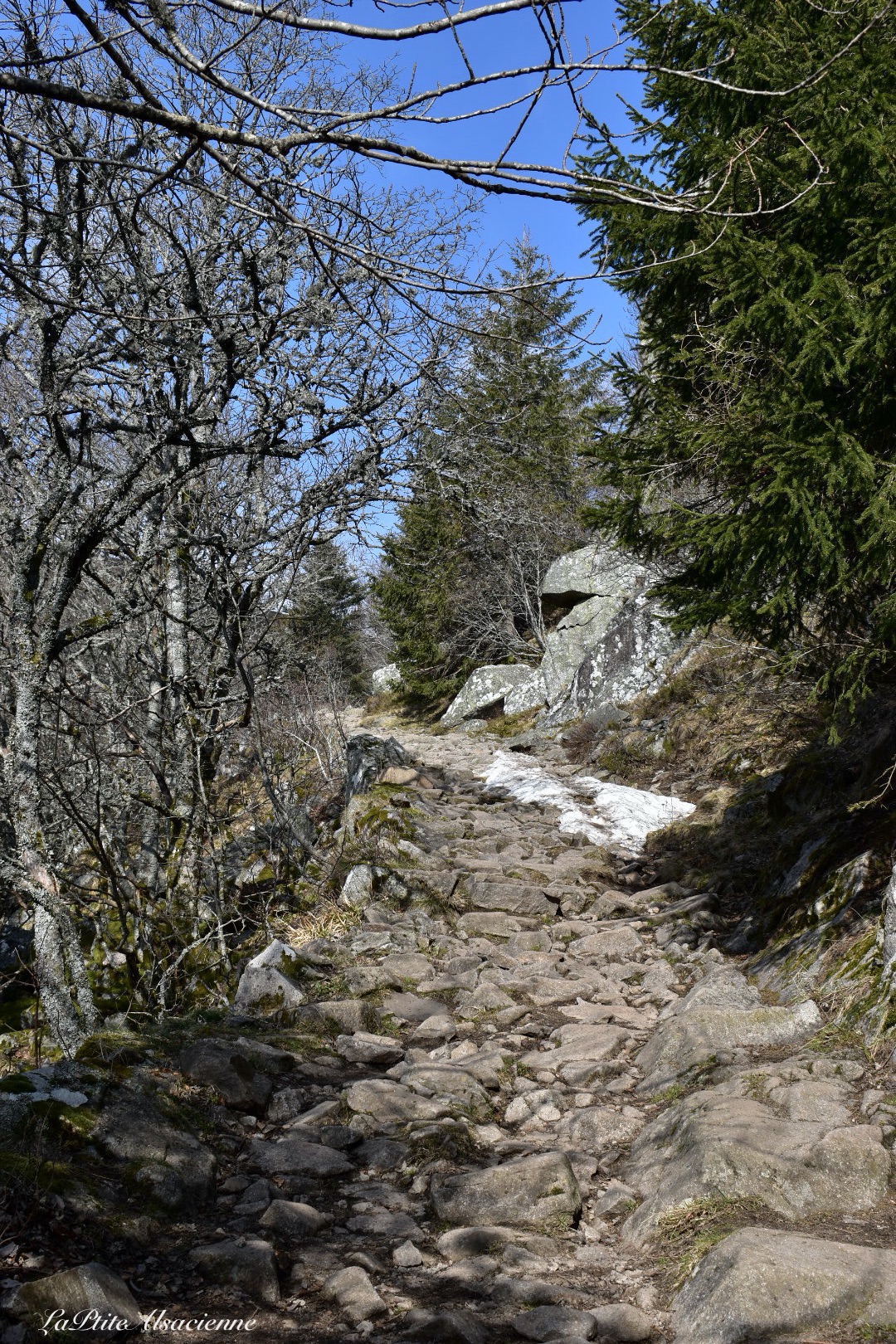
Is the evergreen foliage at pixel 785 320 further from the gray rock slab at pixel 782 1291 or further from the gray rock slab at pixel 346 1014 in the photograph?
the gray rock slab at pixel 346 1014

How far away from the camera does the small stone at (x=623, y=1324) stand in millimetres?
2518

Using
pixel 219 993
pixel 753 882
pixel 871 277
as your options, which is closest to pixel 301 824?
pixel 219 993

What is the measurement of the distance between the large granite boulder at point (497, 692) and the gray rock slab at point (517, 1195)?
59.5ft

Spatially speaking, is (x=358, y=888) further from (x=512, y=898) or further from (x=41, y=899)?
(x=41, y=899)

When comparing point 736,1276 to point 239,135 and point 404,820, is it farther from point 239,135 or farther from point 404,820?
point 404,820

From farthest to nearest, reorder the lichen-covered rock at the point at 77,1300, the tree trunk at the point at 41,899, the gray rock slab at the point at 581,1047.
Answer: the tree trunk at the point at 41,899 < the gray rock slab at the point at 581,1047 < the lichen-covered rock at the point at 77,1300

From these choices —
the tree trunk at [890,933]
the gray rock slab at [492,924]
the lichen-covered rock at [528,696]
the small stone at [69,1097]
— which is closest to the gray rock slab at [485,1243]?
the small stone at [69,1097]

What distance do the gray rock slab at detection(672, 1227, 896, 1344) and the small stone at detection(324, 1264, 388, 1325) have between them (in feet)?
2.89

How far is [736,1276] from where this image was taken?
96.3 inches

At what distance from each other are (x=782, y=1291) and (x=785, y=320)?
435 cm

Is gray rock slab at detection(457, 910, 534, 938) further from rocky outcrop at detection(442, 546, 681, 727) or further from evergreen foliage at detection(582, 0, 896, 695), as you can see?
rocky outcrop at detection(442, 546, 681, 727)

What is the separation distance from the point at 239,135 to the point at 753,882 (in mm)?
6920

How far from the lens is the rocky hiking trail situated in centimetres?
250

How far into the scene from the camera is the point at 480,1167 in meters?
3.73
